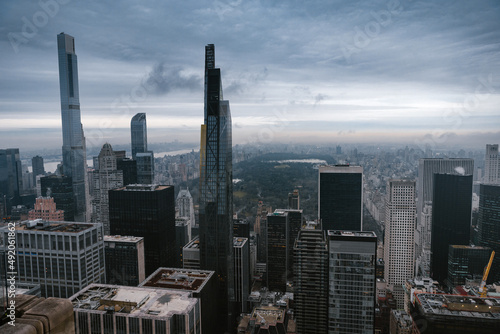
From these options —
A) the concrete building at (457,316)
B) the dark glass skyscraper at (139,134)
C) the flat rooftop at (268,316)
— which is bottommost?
the flat rooftop at (268,316)

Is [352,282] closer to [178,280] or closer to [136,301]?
[178,280]

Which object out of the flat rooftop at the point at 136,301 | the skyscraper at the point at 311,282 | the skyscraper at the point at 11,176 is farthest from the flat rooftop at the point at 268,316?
the skyscraper at the point at 11,176

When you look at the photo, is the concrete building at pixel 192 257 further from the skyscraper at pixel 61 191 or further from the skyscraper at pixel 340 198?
the skyscraper at pixel 340 198

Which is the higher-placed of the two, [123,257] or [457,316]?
[457,316]

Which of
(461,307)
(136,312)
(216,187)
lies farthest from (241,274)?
(136,312)

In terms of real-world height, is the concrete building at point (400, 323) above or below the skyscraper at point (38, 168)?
below

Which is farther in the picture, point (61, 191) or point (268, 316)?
point (61, 191)
